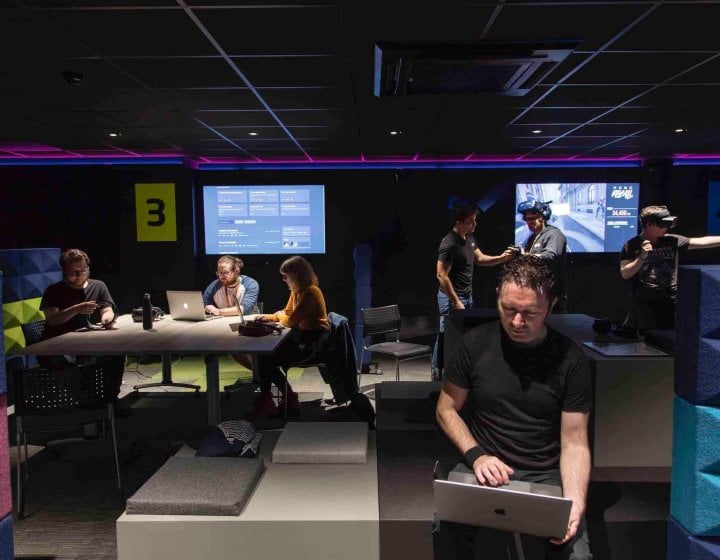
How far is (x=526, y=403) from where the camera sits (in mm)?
1946

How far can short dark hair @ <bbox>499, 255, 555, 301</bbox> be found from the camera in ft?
6.39

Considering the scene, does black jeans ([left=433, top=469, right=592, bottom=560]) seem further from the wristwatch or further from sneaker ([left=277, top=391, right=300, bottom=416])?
sneaker ([left=277, top=391, right=300, bottom=416])

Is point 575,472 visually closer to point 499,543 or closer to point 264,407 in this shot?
point 499,543

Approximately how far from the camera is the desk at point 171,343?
3.49 meters

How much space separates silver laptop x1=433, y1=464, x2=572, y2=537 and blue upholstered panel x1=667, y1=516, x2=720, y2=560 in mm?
364

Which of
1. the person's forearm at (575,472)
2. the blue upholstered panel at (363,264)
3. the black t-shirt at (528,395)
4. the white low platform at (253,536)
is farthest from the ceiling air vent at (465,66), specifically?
the blue upholstered panel at (363,264)

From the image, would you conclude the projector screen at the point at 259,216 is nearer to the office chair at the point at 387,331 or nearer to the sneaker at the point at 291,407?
the office chair at the point at 387,331

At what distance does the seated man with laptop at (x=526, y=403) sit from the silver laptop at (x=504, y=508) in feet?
0.59

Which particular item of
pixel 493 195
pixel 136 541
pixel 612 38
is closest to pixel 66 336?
pixel 136 541

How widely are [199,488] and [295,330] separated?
2.25 m

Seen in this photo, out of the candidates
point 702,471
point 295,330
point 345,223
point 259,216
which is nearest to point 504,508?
point 702,471

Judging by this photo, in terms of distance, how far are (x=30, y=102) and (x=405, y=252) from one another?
15.8 feet

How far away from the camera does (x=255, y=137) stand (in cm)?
574

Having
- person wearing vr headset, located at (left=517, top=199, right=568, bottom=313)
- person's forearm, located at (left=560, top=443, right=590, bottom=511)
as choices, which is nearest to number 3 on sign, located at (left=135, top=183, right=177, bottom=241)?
person wearing vr headset, located at (left=517, top=199, right=568, bottom=313)
